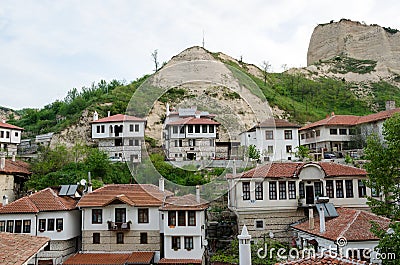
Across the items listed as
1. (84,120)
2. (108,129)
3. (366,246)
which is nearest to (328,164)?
(366,246)

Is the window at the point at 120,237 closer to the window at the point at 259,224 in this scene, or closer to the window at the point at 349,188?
the window at the point at 259,224

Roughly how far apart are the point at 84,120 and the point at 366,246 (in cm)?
3526

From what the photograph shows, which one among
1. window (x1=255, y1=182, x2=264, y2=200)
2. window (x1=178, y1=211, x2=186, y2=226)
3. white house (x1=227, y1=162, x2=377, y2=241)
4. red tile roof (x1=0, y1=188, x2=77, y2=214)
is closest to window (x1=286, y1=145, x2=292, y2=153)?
white house (x1=227, y1=162, x2=377, y2=241)

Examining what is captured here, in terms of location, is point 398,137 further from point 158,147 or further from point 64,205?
point 64,205

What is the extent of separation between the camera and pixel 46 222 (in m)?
18.5

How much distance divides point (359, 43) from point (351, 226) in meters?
75.0

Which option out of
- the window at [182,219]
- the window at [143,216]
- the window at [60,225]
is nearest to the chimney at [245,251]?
the window at [182,219]

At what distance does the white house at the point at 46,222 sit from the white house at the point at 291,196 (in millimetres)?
8155

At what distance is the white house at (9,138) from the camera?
36784 mm

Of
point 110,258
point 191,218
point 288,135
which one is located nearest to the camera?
point 191,218

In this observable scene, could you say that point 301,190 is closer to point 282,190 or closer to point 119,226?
point 282,190

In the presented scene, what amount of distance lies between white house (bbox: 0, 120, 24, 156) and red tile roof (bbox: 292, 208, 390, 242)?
31458 mm

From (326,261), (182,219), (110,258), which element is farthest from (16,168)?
(326,261)

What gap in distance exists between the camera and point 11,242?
9102 mm
